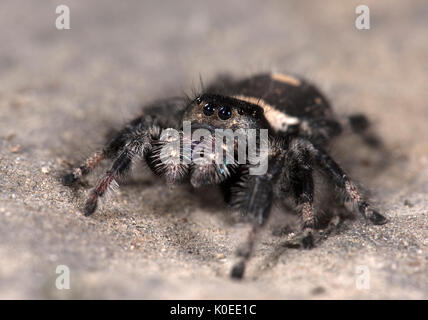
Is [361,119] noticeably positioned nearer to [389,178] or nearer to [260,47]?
[389,178]

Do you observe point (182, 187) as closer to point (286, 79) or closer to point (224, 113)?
point (224, 113)

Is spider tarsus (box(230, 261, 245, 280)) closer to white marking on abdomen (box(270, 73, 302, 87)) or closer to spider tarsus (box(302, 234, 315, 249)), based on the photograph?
spider tarsus (box(302, 234, 315, 249))

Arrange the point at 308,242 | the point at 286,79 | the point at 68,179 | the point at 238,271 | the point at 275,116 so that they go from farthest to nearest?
the point at 286,79 → the point at 275,116 → the point at 68,179 → the point at 308,242 → the point at 238,271

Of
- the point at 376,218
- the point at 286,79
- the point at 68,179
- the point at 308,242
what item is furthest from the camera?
the point at 286,79

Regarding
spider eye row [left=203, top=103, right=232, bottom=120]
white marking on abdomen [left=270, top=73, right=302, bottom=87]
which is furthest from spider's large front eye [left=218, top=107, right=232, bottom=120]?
white marking on abdomen [left=270, top=73, right=302, bottom=87]

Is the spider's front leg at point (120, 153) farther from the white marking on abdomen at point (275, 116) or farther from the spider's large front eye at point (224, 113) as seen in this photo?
the white marking on abdomen at point (275, 116)

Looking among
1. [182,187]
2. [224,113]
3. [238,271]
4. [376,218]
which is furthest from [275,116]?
[238,271]

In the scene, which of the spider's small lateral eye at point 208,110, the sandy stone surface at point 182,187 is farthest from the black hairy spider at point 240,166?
the sandy stone surface at point 182,187

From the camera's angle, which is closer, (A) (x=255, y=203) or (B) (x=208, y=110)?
(A) (x=255, y=203)
